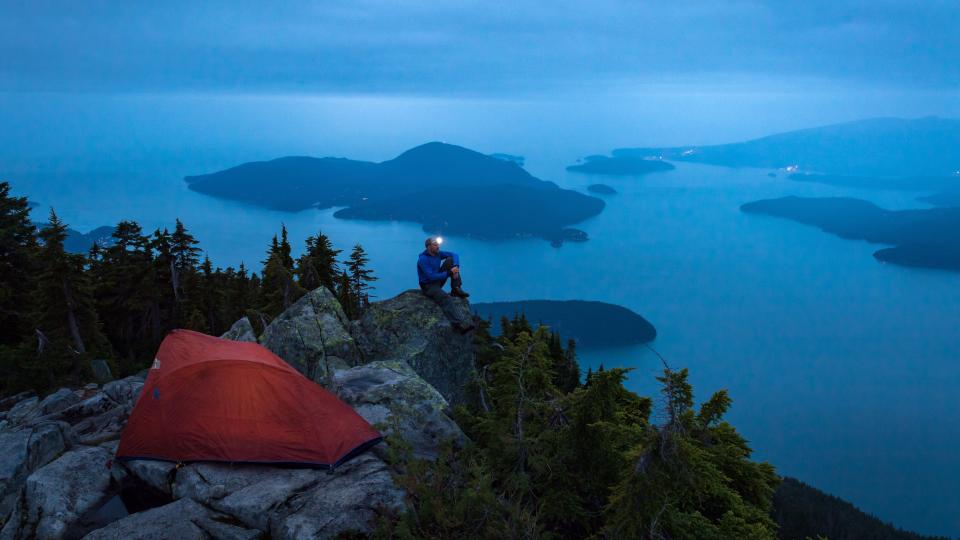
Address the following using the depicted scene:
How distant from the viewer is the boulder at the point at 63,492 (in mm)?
8859

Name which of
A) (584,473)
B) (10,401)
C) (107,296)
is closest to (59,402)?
(10,401)

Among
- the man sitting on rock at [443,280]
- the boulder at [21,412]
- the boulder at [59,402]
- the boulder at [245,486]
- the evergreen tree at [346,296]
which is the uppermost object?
the man sitting on rock at [443,280]

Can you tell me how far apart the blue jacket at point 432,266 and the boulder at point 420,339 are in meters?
1.02

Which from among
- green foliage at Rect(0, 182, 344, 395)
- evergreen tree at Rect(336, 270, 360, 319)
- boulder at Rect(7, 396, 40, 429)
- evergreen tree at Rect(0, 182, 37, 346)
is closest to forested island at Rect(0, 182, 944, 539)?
boulder at Rect(7, 396, 40, 429)

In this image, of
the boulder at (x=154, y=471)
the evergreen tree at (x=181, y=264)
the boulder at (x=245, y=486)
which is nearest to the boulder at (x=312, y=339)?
the boulder at (x=154, y=471)

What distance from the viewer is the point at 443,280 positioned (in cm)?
1769

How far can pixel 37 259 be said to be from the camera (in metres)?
29.3

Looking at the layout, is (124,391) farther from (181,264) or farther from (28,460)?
(181,264)

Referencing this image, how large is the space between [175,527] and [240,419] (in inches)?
99.7

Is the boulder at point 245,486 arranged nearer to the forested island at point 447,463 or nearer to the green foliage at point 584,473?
the forested island at point 447,463

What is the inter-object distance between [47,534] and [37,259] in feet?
90.9

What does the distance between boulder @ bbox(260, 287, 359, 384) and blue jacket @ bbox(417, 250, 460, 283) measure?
327 cm

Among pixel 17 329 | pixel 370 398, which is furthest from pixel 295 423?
pixel 17 329

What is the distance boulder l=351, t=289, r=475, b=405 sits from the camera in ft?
56.0
